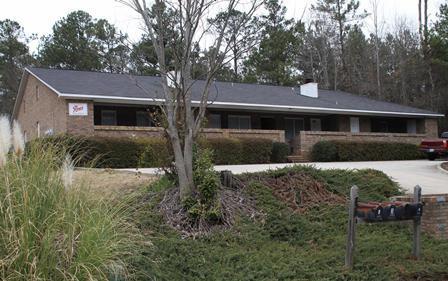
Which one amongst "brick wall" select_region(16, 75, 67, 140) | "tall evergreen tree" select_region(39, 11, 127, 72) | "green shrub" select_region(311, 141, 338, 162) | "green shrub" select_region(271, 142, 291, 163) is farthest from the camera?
"tall evergreen tree" select_region(39, 11, 127, 72)

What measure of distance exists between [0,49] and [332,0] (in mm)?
31510

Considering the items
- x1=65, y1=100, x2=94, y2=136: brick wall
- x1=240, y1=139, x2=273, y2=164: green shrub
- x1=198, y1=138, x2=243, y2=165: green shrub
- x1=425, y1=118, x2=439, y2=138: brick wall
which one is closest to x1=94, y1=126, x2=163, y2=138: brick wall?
x1=65, y1=100, x2=94, y2=136: brick wall

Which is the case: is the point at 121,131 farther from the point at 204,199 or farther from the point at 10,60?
the point at 10,60

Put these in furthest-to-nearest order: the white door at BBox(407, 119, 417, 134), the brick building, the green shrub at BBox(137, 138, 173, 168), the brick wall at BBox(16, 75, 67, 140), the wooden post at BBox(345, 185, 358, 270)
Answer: the white door at BBox(407, 119, 417, 134)
the brick wall at BBox(16, 75, 67, 140)
the brick building
the green shrub at BBox(137, 138, 173, 168)
the wooden post at BBox(345, 185, 358, 270)

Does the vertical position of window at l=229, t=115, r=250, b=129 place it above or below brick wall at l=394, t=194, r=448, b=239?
above

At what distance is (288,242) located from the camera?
733 cm

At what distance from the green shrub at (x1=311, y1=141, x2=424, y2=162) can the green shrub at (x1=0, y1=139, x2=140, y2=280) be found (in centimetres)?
2101

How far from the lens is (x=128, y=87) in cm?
2406

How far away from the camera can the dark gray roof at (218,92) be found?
73.2 feet

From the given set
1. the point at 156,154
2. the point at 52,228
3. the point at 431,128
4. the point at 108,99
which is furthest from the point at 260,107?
the point at 52,228

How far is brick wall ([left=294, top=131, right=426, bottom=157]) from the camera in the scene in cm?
2547

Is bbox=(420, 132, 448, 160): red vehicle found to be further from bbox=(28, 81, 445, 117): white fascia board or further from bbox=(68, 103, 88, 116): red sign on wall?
bbox=(68, 103, 88, 116): red sign on wall

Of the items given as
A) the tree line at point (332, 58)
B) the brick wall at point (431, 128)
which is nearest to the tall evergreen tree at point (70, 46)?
the tree line at point (332, 58)

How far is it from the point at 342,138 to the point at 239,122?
5538 mm
